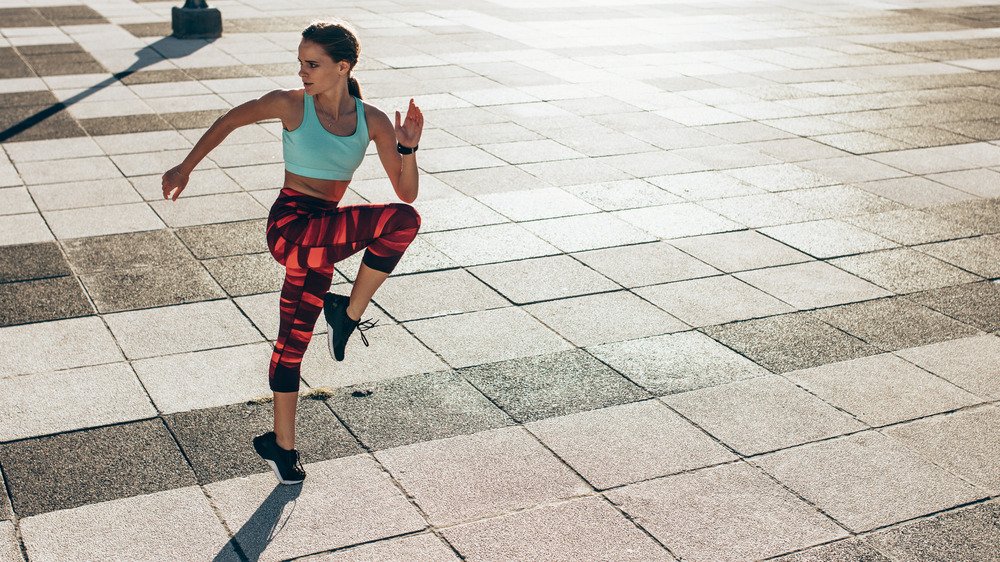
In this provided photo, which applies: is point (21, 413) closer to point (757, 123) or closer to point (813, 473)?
point (813, 473)

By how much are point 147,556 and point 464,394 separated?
1.88 m

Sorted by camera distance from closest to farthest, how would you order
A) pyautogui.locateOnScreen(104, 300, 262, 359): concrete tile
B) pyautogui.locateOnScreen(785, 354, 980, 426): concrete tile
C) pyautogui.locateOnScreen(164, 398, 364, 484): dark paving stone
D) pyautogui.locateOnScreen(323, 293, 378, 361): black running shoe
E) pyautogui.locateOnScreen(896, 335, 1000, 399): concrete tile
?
pyautogui.locateOnScreen(164, 398, 364, 484): dark paving stone
pyautogui.locateOnScreen(323, 293, 378, 361): black running shoe
pyautogui.locateOnScreen(785, 354, 980, 426): concrete tile
pyautogui.locateOnScreen(896, 335, 1000, 399): concrete tile
pyautogui.locateOnScreen(104, 300, 262, 359): concrete tile

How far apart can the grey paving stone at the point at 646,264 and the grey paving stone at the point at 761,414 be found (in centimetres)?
157

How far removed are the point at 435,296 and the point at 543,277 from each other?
0.79 m

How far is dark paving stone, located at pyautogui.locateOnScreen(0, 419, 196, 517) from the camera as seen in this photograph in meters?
4.44

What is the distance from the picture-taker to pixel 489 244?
7.71 metres

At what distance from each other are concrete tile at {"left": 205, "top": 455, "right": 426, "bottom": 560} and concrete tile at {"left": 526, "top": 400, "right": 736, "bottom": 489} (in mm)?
861

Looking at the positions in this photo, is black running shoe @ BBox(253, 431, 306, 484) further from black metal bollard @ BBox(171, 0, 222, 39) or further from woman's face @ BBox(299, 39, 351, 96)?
black metal bollard @ BBox(171, 0, 222, 39)

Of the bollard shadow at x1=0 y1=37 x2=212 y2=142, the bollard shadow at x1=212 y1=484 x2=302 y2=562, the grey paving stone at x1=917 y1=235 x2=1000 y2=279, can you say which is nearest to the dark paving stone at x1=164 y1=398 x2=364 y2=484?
the bollard shadow at x1=212 y1=484 x2=302 y2=562

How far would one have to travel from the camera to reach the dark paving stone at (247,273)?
677 centimetres

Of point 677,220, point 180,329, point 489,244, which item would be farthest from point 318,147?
point 677,220

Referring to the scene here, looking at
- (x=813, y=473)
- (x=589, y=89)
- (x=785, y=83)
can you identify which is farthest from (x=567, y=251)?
(x=785, y=83)

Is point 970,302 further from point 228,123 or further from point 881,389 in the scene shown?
point 228,123

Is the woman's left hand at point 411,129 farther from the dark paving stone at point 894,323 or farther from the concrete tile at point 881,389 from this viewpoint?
the dark paving stone at point 894,323
